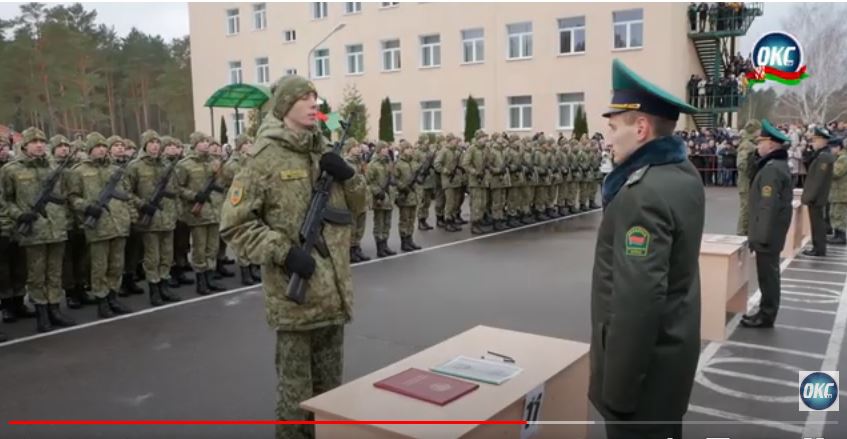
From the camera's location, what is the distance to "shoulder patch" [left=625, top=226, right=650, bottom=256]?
2.45m

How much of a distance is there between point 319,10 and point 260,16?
4544 mm

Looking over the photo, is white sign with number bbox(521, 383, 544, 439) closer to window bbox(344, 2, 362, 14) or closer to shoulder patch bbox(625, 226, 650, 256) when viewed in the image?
shoulder patch bbox(625, 226, 650, 256)

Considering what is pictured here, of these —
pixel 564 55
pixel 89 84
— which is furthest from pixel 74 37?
pixel 564 55

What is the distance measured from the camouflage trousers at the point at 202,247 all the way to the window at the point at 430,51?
2487cm

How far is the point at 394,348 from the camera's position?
6.12 metres

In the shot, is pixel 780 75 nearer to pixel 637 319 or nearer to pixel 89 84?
→ pixel 637 319

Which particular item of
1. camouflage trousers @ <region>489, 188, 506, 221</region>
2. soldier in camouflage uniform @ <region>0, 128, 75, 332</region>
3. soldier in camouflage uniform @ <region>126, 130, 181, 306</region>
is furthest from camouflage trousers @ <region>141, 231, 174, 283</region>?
camouflage trousers @ <region>489, 188, 506, 221</region>

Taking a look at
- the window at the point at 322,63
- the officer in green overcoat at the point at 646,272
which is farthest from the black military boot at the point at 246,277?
the window at the point at 322,63

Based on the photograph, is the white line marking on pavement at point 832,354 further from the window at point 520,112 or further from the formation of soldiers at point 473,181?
the window at point 520,112

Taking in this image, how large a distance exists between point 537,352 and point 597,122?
25.4m

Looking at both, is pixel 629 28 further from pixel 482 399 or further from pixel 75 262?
pixel 482 399

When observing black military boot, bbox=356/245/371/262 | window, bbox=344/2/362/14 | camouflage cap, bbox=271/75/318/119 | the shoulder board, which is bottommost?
black military boot, bbox=356/245/371/262

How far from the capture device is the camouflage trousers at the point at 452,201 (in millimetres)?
14820

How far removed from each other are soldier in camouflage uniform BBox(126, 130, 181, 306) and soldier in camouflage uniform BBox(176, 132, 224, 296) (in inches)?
10.0
